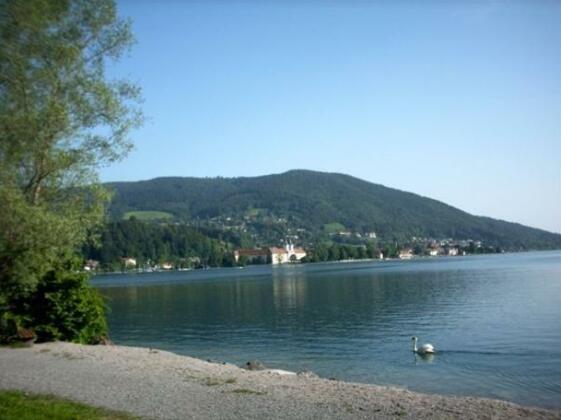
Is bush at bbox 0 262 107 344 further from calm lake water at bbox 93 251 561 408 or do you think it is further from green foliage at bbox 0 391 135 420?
green foliage at bbox 0 391 135 420

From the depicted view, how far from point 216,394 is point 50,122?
9276 mm

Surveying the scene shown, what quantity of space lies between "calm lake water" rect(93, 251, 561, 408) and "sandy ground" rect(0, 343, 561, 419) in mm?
6525

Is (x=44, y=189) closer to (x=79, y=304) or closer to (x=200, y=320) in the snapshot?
(x=79, y=304)

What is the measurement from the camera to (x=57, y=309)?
82.5 feet

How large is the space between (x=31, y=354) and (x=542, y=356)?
22416mm

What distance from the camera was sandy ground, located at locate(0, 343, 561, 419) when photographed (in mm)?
12516

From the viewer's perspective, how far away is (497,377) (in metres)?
23.1

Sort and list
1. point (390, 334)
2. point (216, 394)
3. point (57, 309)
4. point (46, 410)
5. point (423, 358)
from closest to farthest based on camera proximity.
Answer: point (46, 410), point (216, 394), point (57, 309), point (423, 358), point (390, 334)

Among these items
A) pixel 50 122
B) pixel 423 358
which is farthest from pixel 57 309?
pixel 423 358

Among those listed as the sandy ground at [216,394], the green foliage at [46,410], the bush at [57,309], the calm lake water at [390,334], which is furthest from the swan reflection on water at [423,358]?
the green foliage at [46,410]

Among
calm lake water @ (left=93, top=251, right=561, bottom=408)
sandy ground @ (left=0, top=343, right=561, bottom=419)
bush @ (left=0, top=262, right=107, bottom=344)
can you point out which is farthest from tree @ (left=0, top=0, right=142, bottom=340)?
calm lake water @ (left=93, top=251, right=561, bottom=408)

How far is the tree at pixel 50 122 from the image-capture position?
1656 centimetres

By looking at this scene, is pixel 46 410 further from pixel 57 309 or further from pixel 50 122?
pixel 57 309

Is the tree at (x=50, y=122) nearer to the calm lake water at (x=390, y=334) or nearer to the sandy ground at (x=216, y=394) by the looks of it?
the sandy ground at (x=216, y=394)
